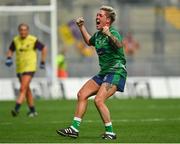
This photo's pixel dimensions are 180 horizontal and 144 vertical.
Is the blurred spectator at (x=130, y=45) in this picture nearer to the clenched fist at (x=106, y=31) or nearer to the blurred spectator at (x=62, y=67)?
the blurred spectator at (x=62, y=67)

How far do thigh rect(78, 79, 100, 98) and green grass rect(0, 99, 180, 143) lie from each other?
759 millimetres

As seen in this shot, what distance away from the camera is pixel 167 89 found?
33.6 metres

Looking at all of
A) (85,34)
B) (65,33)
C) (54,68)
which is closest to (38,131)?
(85,34)

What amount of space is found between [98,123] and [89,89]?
403 cm

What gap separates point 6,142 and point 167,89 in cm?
1927

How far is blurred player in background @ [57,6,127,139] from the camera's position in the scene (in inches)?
609

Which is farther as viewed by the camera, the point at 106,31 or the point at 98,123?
the point at 98,123

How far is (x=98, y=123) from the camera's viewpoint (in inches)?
773

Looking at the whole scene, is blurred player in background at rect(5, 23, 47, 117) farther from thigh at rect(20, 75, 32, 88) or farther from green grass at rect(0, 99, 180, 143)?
green grass at rect(0, 99, 180, 143)

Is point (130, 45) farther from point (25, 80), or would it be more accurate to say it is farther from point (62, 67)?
point (25, 80)

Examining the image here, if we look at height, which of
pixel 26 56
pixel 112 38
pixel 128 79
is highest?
pixel 112 38

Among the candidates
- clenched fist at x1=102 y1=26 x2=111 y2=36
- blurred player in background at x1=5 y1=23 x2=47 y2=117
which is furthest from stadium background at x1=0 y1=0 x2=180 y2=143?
clenched fist at x1=102 y1=26 x2=111 y2=36

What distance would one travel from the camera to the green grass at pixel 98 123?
51.5ft

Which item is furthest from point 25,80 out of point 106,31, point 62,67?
point 62,67
